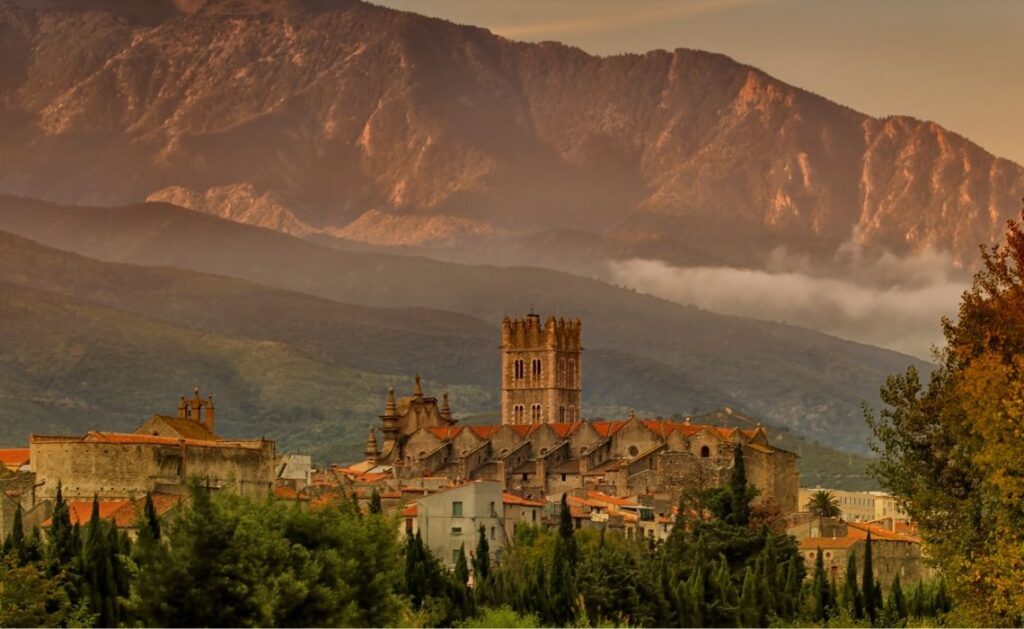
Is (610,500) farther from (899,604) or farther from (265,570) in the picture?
(265,570)

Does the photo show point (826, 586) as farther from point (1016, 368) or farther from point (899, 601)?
point (1016, 368)

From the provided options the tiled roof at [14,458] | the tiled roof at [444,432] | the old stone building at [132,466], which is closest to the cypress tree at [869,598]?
the old stone building at [132,466]

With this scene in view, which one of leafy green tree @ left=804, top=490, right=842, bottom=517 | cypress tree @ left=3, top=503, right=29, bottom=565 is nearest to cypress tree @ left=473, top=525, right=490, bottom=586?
cypress tree @ left=3, top=503, right=29, bottom=565

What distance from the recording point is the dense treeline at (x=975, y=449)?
229 ft

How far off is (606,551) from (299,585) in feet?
128

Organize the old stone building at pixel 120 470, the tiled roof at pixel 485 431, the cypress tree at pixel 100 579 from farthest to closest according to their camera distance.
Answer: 1. the tiled roof at pixel 485 431
2. the old stone building at pixel 120 470
3. the cypress tree at pixel 100 579

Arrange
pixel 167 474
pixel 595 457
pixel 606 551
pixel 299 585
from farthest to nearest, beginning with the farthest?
pixel 595 457
pixel 167 474
pixel 606 551
pixel 299 585

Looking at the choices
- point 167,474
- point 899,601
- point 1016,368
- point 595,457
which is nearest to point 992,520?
point 1016,368

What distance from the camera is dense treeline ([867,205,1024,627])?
69688 millimetres

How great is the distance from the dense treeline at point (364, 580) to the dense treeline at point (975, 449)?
651 inches

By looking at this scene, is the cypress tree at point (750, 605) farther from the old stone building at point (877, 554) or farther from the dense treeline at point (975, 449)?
the old stone building at point (877, 554)

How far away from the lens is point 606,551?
4476 inches

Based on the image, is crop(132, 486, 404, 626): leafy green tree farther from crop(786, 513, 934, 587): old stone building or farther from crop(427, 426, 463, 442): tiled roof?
crop(427, 426, 463, 442): tiled roof

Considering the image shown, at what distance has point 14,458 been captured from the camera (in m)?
143
